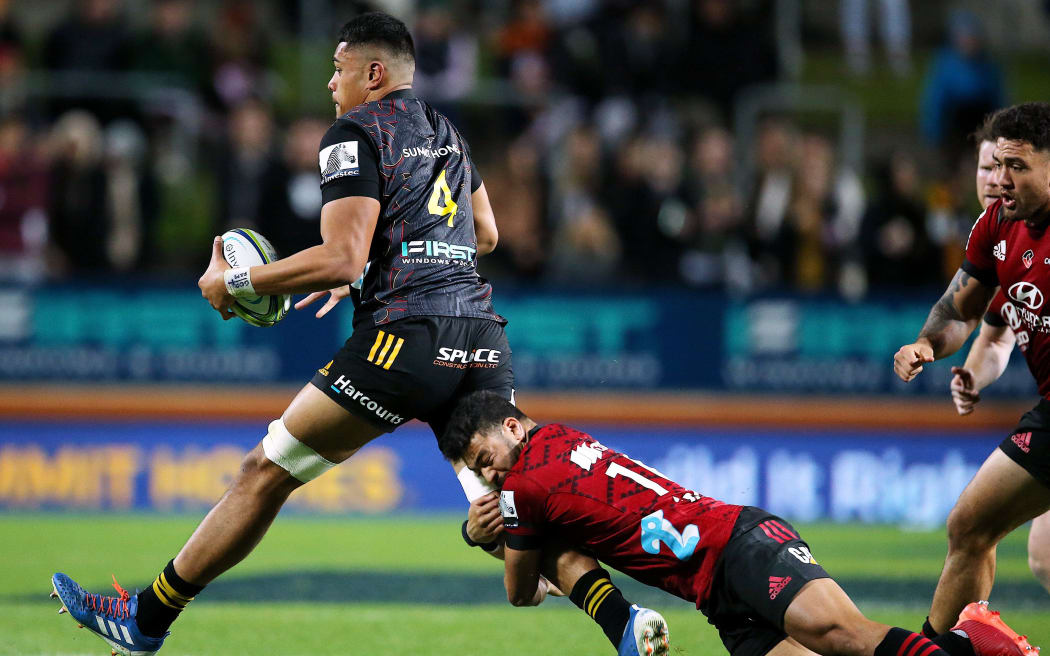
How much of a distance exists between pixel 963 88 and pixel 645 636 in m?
10.5

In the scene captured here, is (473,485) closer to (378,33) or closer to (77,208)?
(378,33)

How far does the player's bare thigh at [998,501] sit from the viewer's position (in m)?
5.43

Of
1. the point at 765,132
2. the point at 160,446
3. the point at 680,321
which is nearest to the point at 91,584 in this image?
the point at 160,446

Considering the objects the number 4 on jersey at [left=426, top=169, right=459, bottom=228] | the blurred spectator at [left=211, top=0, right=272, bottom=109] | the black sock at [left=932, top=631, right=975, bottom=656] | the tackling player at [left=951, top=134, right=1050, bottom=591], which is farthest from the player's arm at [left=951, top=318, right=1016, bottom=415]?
the blurred spectator at [left=211, top=0, right=272, bottom=109]

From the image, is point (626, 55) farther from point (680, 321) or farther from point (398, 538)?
point (398, 538)

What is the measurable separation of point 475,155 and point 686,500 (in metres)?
8.56

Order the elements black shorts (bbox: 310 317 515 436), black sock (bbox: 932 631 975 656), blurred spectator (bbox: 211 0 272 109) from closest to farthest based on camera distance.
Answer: black sock (bbox: 932 631 975 656), black shorts (bbox: 310 317 515 436), blurred spectator (bbox: 211 0 272 109)

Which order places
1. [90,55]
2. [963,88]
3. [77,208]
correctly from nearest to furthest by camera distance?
[77,208] → [90,55] → [963,88]

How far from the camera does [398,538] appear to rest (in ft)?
34.2

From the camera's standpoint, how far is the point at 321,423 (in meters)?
5.15

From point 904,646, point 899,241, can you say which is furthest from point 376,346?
point 899,241

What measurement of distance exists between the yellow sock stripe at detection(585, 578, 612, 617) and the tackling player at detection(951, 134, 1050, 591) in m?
1.72

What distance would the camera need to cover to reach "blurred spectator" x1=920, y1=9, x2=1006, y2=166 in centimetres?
1358

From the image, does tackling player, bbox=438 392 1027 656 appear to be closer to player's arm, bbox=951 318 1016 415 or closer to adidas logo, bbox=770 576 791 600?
adidas logo, bbox=770 576 791 600
